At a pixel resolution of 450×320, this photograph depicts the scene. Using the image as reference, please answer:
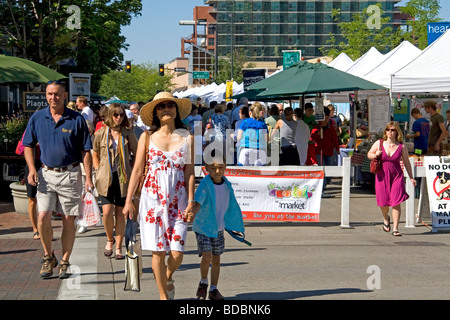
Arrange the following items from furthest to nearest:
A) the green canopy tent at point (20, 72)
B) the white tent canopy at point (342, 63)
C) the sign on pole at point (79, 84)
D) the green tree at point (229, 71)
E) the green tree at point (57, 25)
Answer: the green tree at point (229, 71) → the green tree at point (57, 25) → the white tent canopy at point (342, 63) → the sign on pole at point (79, 84) → the green canopy tent at point (20, 72)

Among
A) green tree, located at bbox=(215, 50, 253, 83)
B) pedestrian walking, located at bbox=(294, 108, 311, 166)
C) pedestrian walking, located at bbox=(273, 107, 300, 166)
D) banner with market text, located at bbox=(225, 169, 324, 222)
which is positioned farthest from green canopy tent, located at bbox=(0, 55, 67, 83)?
green tree, located at bbox=(215, 50, 253, 83)

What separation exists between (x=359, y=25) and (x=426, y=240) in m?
52.4

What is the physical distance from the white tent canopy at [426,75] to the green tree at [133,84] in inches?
3547

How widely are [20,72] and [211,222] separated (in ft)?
36.5

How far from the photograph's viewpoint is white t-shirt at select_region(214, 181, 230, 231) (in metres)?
7.21

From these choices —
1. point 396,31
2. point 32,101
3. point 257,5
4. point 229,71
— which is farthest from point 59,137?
point 257,5

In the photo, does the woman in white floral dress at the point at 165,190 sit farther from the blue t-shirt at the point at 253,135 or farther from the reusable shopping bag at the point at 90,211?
the blue t-shirt at the point at 253,135

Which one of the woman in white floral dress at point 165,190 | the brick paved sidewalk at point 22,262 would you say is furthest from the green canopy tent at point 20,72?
the woman in white floral dress at point 165,190

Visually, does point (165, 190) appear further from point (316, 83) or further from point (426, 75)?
point (426, 75)

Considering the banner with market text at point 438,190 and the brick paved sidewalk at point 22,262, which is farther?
the banner with market text at point 438,190

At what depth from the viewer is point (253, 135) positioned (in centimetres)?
1555

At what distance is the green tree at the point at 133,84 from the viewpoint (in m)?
112

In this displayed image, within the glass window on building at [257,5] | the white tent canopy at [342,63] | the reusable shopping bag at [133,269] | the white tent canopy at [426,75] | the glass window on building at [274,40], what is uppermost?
the glass window on building at [257,5]

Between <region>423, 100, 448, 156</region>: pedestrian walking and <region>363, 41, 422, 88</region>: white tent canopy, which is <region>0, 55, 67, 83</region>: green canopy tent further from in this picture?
<region>363, 41, 422, 88</region>: white tent canopy
